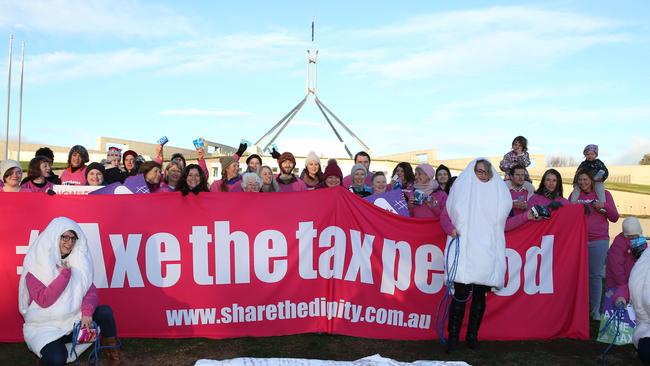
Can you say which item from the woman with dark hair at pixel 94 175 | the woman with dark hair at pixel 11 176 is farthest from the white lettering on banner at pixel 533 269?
the woman with dark hair at pixel 11 176

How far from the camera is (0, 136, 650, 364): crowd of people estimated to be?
5.11 meters

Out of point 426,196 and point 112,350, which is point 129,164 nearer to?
point 112,350

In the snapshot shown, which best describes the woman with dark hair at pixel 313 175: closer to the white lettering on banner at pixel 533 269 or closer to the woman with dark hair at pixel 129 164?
the woman with dark hair at pixel 129 164

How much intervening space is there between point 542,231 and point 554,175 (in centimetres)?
→ 99

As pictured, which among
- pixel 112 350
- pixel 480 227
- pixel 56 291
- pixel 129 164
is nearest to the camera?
pixel 56 291

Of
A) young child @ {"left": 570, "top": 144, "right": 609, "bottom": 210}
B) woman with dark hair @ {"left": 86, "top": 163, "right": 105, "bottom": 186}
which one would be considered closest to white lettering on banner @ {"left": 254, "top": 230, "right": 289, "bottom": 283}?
woman with dark hair @ {"left": 86, "top": 163, "right": 105, "bottom": 186}

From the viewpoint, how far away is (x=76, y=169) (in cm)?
788

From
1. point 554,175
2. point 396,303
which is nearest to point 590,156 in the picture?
point 554,175

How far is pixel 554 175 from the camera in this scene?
7.33 metres

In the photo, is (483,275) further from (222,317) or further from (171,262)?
(171,262)

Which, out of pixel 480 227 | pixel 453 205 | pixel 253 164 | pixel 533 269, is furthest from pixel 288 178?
pixel 533 269

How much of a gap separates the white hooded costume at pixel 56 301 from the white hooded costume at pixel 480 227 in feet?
11.2

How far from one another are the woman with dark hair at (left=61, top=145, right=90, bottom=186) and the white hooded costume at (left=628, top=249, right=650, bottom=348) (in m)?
6.26

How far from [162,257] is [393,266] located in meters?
2.40
